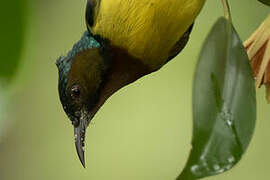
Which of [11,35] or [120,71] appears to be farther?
[120,71]

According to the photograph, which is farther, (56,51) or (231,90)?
(56,51)

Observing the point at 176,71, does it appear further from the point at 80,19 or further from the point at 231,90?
the point at 231,90

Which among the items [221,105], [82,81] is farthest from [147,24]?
[221,105]

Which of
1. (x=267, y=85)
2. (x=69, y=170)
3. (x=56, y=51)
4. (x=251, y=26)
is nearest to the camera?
(x=267, y=85)

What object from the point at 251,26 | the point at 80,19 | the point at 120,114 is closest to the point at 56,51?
the point at 80,19

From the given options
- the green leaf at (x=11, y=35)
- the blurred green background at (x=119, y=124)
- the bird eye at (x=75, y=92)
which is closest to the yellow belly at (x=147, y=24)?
the bird eye at (x=75, y=92)

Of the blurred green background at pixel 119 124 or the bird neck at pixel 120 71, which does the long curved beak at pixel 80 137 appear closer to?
the bird neck at pixel 120 71

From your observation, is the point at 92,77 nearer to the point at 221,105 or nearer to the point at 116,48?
the point at 116,48
